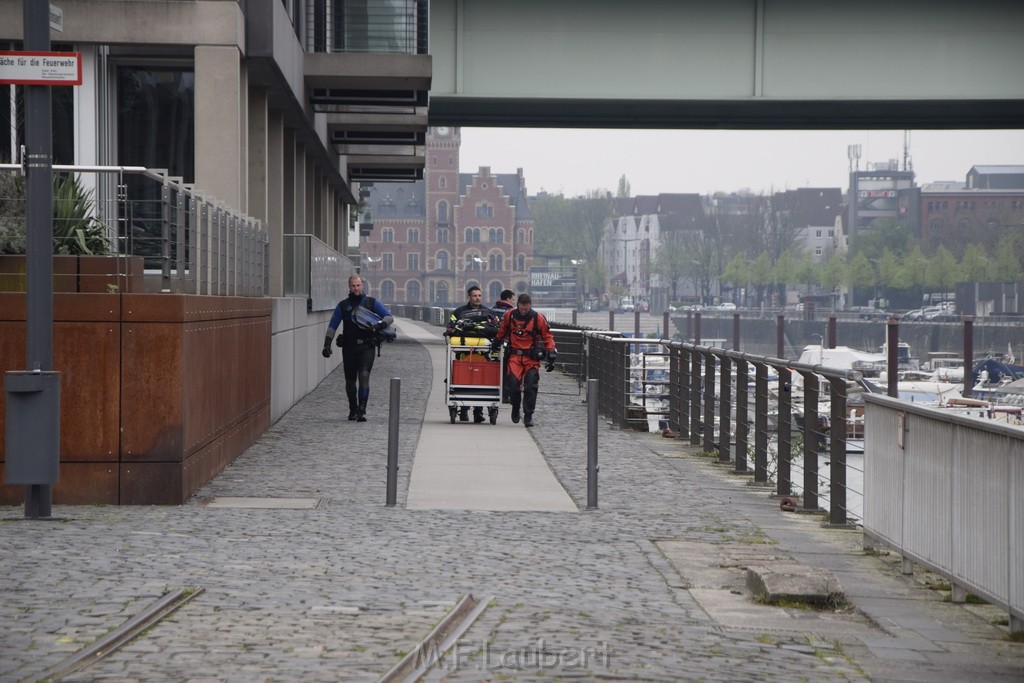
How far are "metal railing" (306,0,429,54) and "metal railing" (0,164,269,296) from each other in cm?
982

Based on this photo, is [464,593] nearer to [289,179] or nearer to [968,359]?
[289,179]

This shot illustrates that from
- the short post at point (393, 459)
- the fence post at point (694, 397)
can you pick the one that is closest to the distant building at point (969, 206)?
the fence post at point (694, 397)

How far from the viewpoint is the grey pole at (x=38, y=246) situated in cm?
1054

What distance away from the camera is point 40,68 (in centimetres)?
1025

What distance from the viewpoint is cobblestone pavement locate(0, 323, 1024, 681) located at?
6508 millimetres

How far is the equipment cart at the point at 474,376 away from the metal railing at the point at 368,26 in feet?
21.0

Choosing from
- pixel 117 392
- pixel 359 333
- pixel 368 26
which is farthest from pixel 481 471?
pixel 368 26

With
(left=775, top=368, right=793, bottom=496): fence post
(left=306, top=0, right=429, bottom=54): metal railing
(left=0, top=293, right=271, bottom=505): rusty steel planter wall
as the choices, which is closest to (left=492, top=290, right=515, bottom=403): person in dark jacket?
(left=306, top=0, right=429, bottom=54): metal railing

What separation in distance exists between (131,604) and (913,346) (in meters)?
84.8

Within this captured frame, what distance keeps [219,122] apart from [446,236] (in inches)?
6063

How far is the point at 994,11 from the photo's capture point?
2588 centimetres

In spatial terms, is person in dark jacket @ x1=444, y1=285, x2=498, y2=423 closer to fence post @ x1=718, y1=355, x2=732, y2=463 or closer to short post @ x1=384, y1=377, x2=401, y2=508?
fence post @ x1=718, y1=355, x2=732, y2=463

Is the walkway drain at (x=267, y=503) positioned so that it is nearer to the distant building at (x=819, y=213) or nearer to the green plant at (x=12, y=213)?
the green plant at (x=12, y=213)

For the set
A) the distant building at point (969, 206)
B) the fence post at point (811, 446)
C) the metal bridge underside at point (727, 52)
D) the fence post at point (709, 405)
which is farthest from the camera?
the distant building at point (969, 206)
